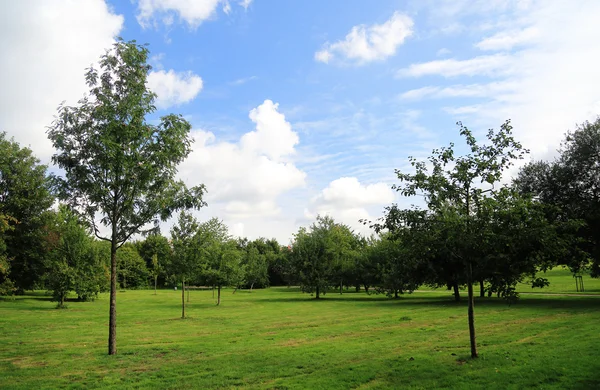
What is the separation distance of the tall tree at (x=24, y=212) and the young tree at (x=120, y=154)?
3407 cm

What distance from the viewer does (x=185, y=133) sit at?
49.5ft

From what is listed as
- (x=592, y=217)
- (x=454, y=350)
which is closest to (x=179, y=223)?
(x=454, y=350)

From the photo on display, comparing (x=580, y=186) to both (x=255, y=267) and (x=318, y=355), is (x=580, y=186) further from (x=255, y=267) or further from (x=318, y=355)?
(x=255, y=267)

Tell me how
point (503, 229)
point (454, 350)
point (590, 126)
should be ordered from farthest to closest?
1. point (590, 126)
2. point (454, 350)
3. point (503, 229)

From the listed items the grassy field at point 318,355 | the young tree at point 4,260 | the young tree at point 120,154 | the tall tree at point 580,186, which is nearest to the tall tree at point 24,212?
the young tree at point 4,260

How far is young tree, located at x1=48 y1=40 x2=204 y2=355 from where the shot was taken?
14000 millimetres

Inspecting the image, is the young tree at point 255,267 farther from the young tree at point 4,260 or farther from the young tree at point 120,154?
the young tree at point 120,154

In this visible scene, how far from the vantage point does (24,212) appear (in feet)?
149

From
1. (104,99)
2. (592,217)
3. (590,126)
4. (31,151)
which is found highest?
(31,151)

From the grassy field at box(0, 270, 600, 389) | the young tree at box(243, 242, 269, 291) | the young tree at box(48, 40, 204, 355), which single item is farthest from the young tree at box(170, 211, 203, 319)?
the young tree at box(243, 242, 269, 291)

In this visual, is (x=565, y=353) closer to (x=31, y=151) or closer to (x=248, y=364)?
(x=248, y=364)

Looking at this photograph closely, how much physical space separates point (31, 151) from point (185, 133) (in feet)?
133

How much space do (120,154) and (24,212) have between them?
39985 millimetres

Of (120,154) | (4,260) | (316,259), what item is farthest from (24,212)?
(120,154)
